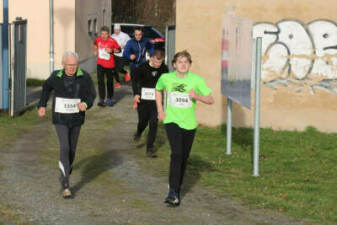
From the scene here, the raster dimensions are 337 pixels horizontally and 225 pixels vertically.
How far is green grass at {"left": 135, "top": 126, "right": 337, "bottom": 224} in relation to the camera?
916cm

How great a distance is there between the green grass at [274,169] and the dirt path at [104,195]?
313 millimetres

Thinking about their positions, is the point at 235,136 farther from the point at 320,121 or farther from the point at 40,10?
the point at 40,10

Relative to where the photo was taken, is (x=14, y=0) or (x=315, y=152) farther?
(x=14, y=0)

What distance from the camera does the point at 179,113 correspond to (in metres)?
8.95

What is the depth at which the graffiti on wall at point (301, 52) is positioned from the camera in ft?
47.0

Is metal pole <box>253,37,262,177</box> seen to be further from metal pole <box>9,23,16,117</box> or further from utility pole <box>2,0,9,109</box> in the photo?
utility pole <box>2,0,9,109</box>

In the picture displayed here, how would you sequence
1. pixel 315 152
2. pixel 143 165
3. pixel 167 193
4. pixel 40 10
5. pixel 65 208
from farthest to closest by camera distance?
pixel 40 10
pixel 315 152
pixel 143 165
pixel 167 193
pixel 65 208

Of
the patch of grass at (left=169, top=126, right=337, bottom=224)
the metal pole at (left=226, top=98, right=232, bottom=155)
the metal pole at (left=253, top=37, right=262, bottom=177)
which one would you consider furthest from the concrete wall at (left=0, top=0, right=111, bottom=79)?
the metal pole at (left=253, top=37, right=262, bottom=177)

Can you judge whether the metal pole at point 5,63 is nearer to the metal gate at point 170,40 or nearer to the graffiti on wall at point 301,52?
the metal gate at point 170,40

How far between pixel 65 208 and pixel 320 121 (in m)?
7.01

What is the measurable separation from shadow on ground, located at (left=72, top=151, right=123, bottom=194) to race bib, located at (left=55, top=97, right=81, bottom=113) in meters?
1.04

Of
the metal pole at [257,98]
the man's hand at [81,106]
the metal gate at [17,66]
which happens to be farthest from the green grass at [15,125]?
the metal pole at [257,98]

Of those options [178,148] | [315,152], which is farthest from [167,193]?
[315,152]

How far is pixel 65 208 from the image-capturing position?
872 cm
